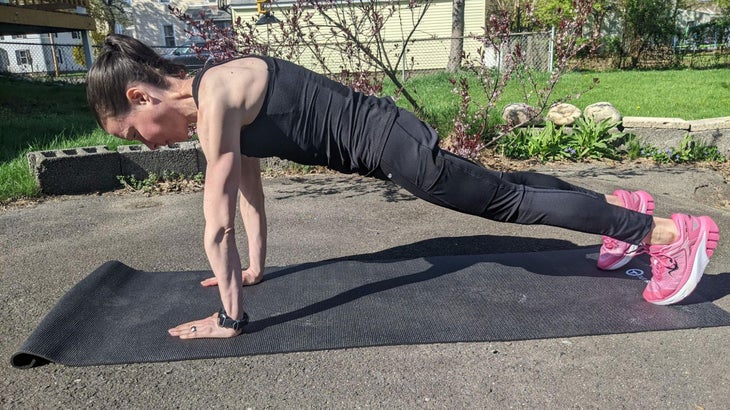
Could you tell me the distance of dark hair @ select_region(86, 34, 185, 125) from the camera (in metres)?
2.19

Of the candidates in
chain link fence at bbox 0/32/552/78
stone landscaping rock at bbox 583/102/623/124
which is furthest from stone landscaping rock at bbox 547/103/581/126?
chain link fence at bbox 0/32/552/78

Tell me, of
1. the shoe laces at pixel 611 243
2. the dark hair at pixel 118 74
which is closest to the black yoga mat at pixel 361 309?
the shoe laces at pixel 611 243

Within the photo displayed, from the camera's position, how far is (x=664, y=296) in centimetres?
276

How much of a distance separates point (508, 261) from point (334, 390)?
5.49 ft

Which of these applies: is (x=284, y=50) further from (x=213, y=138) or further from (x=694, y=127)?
(x=694, y=127)

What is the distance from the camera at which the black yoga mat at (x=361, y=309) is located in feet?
8.21

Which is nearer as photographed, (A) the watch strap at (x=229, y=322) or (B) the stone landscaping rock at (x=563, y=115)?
(A) the watch strap at (x=229, y=322)

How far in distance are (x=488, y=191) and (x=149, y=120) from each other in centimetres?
147

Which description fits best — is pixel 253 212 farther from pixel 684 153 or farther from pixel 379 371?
pixel 684 153

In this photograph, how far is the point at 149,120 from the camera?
2.27m

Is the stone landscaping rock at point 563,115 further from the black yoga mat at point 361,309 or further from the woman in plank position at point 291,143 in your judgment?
the woman in plank position at point 291,143

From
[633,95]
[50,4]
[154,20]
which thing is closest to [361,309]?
[633,95]

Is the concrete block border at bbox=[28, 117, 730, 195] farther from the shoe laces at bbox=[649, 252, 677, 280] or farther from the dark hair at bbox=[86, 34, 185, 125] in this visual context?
the shoe laces at bbox=[649, 252, 677, 280]

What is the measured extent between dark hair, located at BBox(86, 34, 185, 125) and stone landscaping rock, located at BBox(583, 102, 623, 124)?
207 inches
